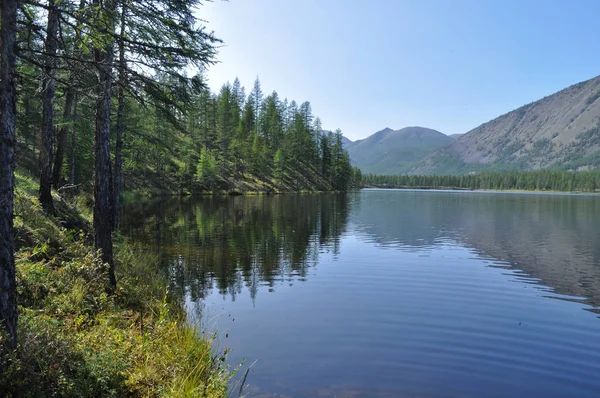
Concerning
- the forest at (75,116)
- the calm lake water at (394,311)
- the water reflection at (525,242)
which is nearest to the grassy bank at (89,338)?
the forest at (75,116)

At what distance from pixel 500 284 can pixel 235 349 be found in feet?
45.7

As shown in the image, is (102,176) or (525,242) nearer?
(102,176)

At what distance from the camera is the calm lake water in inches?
358

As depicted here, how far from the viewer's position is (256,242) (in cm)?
2720

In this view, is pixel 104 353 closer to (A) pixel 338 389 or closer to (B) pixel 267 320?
(A) pixel 338 389

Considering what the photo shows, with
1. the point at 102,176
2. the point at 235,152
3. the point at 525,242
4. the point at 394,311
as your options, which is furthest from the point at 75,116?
the point at 235,152

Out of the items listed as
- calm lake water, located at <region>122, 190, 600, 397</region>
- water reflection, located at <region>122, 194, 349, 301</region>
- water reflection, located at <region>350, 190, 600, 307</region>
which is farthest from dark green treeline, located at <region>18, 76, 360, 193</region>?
water reflection, located at <region>350, 190, 600, 307</region>

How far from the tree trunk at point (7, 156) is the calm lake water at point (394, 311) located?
5057mm

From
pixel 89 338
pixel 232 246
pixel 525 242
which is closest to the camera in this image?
pixel 89 338

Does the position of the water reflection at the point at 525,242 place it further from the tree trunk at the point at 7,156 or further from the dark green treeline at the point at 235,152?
the dark green treeline at the point at 235,152

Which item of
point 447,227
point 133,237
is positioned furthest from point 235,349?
point 447,227

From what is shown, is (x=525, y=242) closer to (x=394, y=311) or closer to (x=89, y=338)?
(x=394, y=311)

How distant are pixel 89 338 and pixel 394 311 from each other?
10308mm

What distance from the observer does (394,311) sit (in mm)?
13984
